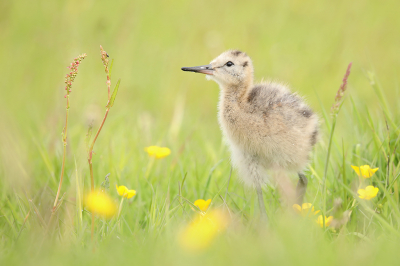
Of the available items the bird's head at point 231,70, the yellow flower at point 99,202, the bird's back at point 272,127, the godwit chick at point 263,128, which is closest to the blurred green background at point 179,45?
the bird's head at point 231,70

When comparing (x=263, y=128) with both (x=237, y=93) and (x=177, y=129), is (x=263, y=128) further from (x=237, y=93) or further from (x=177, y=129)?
(x=177, y=129)

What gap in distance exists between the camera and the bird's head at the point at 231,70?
122 inches

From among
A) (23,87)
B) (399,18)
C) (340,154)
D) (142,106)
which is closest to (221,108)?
(340,154)

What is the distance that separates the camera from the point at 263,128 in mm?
2729

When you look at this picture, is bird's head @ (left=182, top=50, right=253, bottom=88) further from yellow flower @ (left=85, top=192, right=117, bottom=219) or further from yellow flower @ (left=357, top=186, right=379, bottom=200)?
yellow flower @ (left=85, top=192, right=117, bottom=219)

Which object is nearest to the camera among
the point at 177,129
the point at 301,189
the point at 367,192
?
the point at 367,192

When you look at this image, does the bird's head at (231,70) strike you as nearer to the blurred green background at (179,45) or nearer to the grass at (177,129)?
the grass at (177,129)

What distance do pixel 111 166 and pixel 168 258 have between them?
1.64m

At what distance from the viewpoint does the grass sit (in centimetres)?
193

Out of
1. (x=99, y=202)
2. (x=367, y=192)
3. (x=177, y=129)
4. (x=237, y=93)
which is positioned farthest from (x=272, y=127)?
(x=177, y=129)

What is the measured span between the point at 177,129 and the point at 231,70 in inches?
52.5

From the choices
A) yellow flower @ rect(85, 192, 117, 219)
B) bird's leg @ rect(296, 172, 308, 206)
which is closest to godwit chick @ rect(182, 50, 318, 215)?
bird's leg @ rect(296, 172, 308, 206)

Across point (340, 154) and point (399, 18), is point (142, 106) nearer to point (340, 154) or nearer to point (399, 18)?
point (340, 154)

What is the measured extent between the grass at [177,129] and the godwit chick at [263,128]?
17 cm
